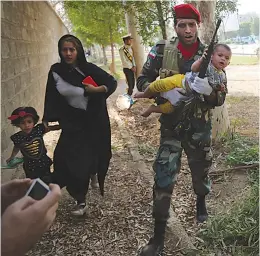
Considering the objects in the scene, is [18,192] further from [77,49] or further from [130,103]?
[130,103]

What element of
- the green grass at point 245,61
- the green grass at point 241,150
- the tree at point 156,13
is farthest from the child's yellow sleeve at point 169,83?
the green grass at point 245,61

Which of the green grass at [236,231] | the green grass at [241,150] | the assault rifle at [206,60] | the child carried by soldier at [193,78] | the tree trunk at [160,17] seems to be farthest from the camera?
the tree trunk at [160,17]

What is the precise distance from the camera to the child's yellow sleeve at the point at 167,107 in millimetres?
2671

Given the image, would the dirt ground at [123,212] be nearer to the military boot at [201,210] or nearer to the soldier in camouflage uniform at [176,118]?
the military boot at [201,210]

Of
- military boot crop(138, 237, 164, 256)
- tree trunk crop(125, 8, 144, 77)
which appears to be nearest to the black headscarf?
military boot crop(138, 237, 164, 256)

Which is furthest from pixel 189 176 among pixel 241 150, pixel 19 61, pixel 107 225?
pixel 19 61

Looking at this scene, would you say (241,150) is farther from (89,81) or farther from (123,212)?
(89,81)

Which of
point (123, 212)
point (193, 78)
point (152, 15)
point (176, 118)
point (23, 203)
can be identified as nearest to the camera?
point (23, 203)

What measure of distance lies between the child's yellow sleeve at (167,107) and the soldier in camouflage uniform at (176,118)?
0.24ft

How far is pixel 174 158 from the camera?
2725mm

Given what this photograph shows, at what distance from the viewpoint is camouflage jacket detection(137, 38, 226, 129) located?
2703 mm

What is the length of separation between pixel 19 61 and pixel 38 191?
4084 millimetres

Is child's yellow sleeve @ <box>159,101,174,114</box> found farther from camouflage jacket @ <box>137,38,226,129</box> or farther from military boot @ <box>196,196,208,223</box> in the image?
military boot @ <box>196,196,208,223</box>

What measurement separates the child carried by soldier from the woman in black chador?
79 centimetres
